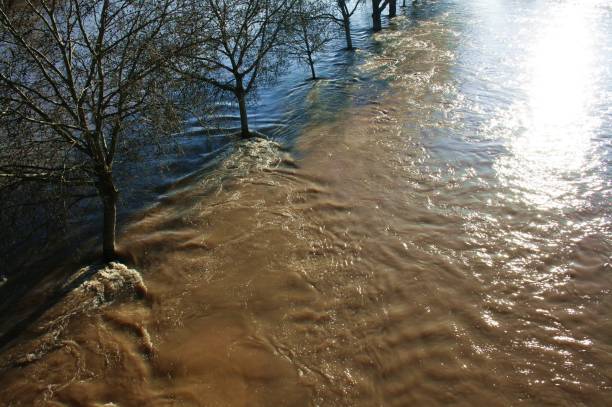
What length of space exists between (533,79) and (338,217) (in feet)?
38.2

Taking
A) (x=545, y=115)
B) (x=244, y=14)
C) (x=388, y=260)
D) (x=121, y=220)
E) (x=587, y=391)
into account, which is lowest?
(x=587, y=391)

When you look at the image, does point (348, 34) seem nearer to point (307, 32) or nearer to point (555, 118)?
point (307, 32)

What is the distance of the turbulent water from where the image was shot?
543 centimetres

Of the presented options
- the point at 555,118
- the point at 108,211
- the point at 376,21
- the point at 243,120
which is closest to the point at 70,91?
the point at 108,211

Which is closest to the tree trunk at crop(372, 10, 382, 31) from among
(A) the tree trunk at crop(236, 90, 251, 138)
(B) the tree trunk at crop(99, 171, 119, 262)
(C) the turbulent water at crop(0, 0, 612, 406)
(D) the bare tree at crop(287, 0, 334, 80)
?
(D) the bare tree at crop(287, 0, 334, 80)

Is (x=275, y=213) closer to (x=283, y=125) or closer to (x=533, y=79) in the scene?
(x=283, y=125)

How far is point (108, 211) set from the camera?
23.8 ft

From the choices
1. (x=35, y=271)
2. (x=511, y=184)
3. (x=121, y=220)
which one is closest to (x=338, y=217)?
(x=511, y=184)

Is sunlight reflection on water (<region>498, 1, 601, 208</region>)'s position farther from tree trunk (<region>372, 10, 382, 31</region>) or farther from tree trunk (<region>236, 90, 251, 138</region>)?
tree trunk (<region>372, 10, 382, 31</region>)

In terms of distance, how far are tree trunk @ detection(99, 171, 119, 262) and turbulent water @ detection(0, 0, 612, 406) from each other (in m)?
0.40

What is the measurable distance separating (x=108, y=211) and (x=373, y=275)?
16.3 ft

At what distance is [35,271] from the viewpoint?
7840 mm

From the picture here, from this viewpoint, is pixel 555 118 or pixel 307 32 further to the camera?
pixel 307 32

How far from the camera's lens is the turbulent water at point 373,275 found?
5426 millimetres
